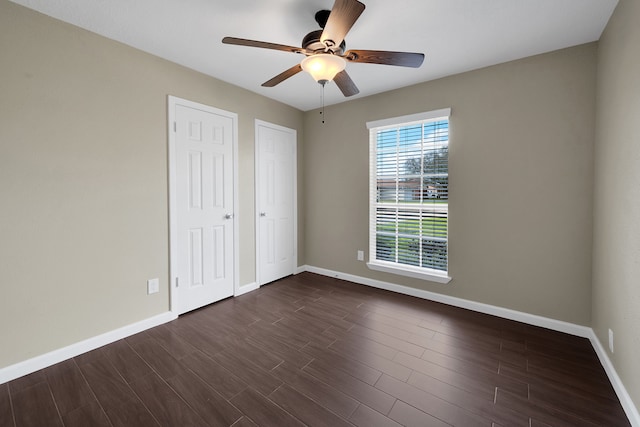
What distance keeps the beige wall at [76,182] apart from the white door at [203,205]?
0.15 metres

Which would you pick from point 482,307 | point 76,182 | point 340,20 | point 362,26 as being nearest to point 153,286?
point 76,182

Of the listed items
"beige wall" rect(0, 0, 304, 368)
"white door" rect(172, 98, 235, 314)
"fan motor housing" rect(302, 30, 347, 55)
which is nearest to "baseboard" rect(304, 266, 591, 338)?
"white door" rect(172, 98, 235, 314)

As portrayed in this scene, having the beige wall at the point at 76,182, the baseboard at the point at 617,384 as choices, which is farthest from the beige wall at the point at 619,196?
the beige wall at the point at 76,182

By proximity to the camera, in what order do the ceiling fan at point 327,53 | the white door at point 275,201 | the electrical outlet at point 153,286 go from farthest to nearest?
the white door at point 275,201
the electrical outlet at point 153,286
the ceiling fan at point 327,53

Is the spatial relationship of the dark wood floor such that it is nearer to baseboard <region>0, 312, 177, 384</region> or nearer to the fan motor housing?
baseboard <region>0, 312, 177, 384</region>

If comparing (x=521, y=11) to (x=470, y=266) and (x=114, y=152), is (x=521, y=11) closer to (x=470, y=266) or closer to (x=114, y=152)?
(x=470, y=266)

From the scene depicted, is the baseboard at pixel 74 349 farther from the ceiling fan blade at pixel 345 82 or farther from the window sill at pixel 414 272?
the ceiling fan blade at pixel 345 82

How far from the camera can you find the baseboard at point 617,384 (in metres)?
1.44

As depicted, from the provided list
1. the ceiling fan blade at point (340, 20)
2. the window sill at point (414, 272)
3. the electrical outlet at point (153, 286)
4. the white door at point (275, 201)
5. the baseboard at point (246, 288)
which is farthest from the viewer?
the white door at point (275, 201)

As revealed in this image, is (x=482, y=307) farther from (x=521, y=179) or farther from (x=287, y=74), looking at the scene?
(x=287, y=74)

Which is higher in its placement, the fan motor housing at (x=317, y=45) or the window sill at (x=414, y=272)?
the fan motor housing at (x=317, y=45)

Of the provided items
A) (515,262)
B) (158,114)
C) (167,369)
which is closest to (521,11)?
(515,262)

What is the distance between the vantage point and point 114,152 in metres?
2.29

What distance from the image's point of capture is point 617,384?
1673 mm
